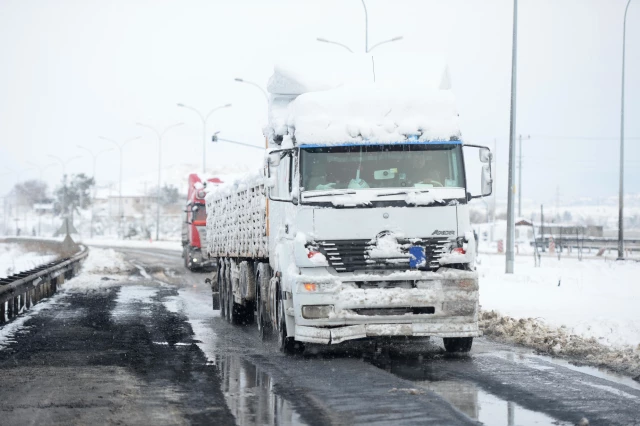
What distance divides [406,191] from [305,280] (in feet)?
5.13

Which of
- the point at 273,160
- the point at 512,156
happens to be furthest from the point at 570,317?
the point at 512,156

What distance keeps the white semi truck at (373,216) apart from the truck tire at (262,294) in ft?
4.52

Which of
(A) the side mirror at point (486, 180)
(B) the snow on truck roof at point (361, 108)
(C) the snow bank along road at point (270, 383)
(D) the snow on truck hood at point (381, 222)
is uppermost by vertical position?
(B) the snow on truck roof at point (361, 108)

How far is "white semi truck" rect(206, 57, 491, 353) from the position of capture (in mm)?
10789

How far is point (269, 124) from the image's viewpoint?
12680mm

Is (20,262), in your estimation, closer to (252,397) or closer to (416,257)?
(416,257)

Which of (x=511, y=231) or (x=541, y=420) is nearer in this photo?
(x=541, y=420)

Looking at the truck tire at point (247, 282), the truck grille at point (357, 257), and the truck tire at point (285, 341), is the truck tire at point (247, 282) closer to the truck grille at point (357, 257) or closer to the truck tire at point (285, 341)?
the truck tire at point (285, 341)

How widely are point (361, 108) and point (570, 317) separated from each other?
203 inches

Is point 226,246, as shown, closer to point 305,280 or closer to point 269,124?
point 269,124

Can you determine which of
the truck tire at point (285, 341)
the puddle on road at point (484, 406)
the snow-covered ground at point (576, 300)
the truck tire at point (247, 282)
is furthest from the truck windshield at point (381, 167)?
the truck tire at point (247, 282)

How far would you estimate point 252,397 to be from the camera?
27.6ft

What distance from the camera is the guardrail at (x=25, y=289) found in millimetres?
16422

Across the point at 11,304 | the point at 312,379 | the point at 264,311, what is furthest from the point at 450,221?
the point at 11,304
